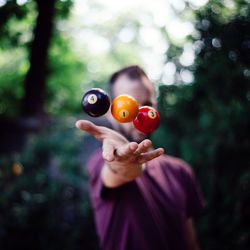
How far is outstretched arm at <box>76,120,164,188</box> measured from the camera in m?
1.40

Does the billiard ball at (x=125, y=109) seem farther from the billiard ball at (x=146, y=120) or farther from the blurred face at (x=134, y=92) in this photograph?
the blurred face at (x=134, y=92)

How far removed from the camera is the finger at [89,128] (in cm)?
150

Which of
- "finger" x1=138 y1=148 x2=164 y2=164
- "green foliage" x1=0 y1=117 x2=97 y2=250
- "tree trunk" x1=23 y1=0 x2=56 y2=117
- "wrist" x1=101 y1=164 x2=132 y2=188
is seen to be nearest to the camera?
"finger" x1=138 y1=148 x2=164 y2=164

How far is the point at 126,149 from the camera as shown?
1.40 meters

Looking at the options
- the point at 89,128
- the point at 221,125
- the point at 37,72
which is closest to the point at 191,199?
the point at 89,128

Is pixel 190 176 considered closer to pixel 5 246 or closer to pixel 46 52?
pixel 5 246

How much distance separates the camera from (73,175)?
14.5ft

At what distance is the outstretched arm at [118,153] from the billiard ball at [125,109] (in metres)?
0.11

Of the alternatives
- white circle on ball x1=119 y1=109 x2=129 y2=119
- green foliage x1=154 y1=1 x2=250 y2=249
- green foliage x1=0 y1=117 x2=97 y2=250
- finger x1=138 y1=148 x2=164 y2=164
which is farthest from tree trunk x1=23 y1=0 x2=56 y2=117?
finger x1=138 y1=148 x2=164 y2=164

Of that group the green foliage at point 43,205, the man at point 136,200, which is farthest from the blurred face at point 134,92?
the green foliage at point 43,205

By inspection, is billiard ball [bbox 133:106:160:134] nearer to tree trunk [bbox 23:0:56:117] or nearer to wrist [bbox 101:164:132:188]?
wrist [bbox 101:164:132:188]

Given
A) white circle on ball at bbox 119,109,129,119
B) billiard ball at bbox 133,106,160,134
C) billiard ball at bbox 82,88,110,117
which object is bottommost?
billiard ball at bbox 133,106,160,134

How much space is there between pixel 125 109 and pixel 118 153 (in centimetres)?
22

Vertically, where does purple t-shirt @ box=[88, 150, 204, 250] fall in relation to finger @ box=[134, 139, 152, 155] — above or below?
below
